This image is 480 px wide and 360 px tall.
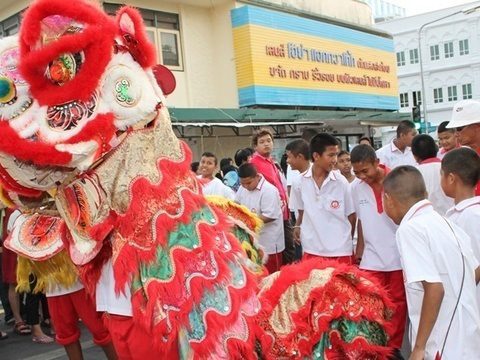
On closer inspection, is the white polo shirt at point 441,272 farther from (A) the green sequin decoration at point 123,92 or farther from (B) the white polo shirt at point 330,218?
(B) the white polo shirt at point 330,218

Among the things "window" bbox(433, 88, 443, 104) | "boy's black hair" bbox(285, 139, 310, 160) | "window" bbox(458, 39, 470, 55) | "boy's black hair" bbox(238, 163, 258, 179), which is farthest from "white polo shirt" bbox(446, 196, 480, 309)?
"window" bbox(458, 39, 470, 55)

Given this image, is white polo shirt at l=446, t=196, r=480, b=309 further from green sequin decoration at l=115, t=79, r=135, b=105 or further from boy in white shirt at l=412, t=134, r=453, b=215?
green sequin decoration at l=115, t=79, r=135, b=105

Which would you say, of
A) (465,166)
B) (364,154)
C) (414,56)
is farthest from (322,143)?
(414,56)

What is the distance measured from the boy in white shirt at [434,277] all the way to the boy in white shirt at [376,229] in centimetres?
142

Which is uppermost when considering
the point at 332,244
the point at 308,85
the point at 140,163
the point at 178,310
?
the point at 308,85

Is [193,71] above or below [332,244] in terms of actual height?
above

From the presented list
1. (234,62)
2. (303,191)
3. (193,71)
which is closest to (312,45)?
(234,62)

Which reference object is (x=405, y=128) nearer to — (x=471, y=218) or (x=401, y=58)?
(x=471, y=218)

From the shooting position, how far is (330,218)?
4.42 metres

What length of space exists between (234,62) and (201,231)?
14.1m

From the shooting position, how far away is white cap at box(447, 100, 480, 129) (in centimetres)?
350

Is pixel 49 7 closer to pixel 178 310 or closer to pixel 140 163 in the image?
pixel 140 163

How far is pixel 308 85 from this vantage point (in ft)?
58.4

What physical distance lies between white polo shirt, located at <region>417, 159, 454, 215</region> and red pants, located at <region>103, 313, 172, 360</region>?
292 centimetres
